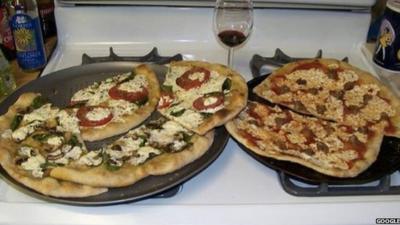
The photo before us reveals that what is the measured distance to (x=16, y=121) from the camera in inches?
39.9

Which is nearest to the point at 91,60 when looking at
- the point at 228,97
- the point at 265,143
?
the point at 228,97

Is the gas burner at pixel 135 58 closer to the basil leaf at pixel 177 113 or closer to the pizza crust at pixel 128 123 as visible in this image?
the pizza crust at pixel 128 123

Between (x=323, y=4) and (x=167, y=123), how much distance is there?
0.65 meters

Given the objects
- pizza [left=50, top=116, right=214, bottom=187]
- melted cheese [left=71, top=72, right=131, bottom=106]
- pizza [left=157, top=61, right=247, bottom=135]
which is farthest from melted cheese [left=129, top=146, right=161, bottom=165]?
melted cheese [left=71, top=72, right=131, bottom=106]

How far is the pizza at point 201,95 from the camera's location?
1.01 metres

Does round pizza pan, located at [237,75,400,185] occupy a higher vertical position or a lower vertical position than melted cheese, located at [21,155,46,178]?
lower

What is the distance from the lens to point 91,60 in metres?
1.30

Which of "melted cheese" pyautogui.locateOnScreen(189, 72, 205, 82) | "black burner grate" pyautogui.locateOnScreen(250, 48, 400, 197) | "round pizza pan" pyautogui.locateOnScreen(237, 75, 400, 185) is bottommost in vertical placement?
"black burner grate" pyautogui.locateOnScreen(250, 48, 400, 197)

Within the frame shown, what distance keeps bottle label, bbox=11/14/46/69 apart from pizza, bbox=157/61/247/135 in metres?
0.40

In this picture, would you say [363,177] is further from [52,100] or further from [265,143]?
[52,100]

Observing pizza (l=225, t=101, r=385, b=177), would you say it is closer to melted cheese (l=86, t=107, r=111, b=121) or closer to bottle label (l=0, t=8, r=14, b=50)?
melted cheese (l=86, t=107, r=111, b=121)

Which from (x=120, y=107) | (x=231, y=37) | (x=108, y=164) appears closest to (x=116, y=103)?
(x=120, y=107)

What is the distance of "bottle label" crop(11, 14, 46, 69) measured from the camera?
125cm

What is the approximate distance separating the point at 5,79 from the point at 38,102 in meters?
0.20
